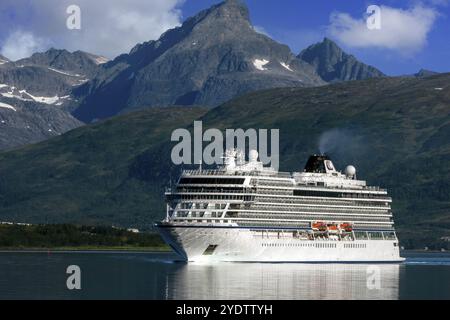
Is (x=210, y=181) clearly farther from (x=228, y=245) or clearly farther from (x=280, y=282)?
(x=280, y=282)

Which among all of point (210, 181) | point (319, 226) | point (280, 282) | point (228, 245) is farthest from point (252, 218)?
point (280, 282)

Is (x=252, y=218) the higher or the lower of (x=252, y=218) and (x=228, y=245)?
the higher

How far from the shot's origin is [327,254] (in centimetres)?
19288

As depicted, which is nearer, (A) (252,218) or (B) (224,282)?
(B) (224,282)

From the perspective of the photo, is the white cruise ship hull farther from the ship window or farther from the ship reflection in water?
the ship window

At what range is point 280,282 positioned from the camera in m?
140

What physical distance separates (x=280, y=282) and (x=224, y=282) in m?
8.05

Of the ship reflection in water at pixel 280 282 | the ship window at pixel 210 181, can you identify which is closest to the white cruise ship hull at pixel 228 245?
the ship reflection in water at pixel 280 282

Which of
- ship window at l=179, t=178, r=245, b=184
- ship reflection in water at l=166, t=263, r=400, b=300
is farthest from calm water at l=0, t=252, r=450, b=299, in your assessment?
ship window at l=179, t=178, r=245, b=184

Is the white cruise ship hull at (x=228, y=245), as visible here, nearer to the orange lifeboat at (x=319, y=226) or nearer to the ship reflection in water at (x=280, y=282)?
the ship reflection in water at (x=280, y=282)
